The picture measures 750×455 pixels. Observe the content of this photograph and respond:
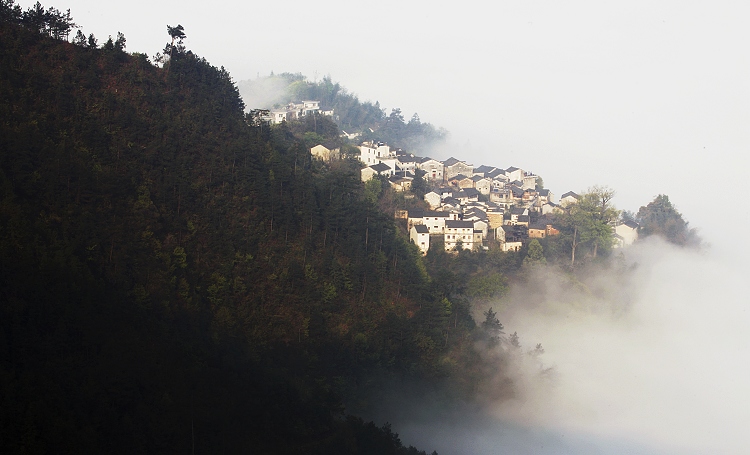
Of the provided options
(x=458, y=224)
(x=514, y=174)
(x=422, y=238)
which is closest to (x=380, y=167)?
(x=458, y=224)

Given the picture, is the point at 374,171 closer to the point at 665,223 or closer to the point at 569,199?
the point at 569,199

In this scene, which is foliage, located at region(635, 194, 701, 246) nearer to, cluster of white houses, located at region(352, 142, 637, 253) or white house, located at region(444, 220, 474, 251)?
cluster of white houses, located at region(352, 142, 637, 253)

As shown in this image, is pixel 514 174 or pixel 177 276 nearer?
pixel 177 276

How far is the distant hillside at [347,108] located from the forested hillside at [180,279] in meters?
25.9

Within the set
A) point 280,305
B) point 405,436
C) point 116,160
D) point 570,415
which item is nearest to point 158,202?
point 116,160

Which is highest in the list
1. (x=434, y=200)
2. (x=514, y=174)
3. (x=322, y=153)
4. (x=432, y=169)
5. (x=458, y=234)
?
(x=514, y=174)

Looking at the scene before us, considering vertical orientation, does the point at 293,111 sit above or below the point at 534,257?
above

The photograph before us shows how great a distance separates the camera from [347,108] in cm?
5778

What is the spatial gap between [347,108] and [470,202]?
84.3 feet

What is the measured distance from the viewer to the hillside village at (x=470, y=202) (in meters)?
30.3

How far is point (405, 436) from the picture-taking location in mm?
22016

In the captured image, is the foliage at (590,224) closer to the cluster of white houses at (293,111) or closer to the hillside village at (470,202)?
the hillside village at (470,202)

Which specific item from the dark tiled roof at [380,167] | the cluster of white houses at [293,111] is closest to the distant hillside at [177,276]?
the dark tiled roof at [380,167]

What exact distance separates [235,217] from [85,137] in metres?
4.33
